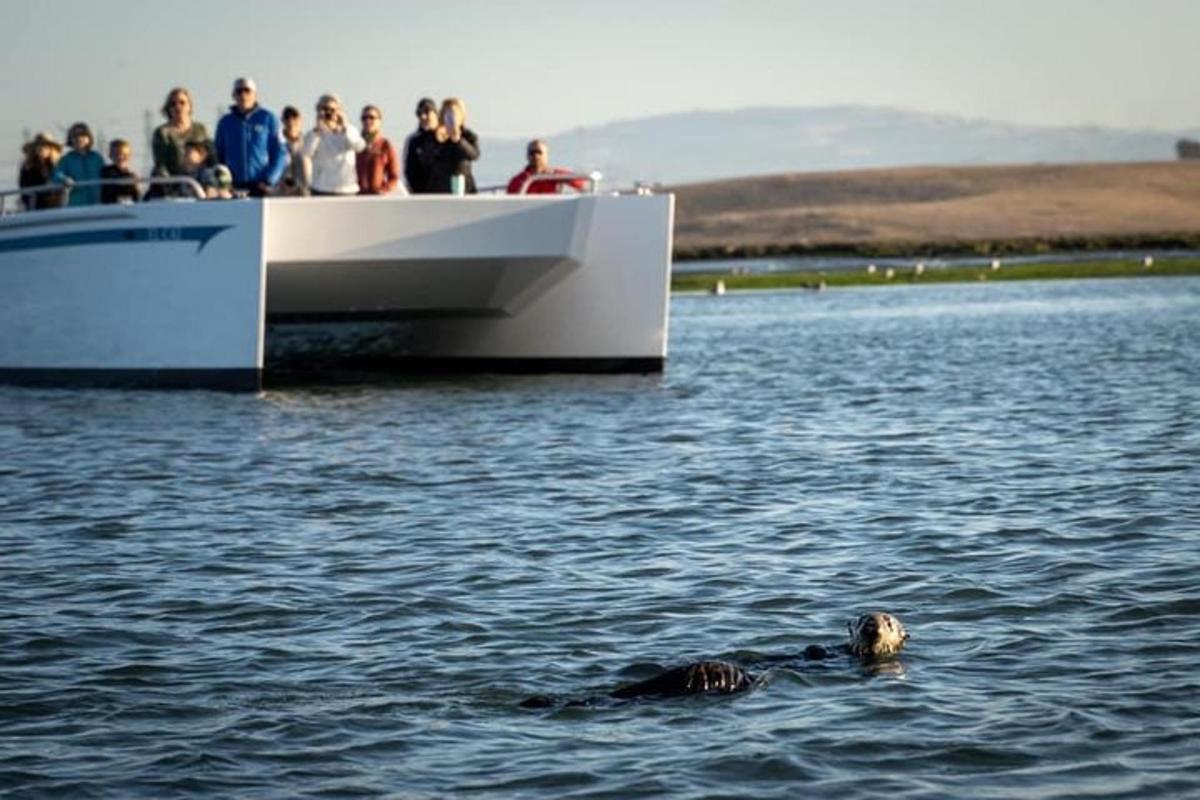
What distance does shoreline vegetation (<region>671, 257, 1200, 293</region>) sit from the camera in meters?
66.4

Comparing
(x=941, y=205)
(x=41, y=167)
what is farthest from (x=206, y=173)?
(x=941, y=205)

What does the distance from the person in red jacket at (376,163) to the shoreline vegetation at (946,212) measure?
2727 inches

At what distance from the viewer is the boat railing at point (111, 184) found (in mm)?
20141

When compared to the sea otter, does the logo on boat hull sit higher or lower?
higher

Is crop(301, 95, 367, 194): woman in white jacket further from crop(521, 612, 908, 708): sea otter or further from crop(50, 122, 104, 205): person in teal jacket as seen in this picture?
crop(521, 612, 908, 708): sea otter

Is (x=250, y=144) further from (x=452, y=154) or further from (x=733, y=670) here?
(x=733, y=670)

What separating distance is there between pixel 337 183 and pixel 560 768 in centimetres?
1432

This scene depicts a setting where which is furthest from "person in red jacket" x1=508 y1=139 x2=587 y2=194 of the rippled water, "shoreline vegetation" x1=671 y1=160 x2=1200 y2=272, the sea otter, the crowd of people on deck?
"shoreline vegetation" x1=671 y1=160 x2=1200 y2=272

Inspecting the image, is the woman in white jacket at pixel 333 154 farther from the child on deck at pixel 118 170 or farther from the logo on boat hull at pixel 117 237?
the child on deck at pixel 118 170

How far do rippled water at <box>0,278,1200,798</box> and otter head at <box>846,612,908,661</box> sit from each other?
108 mm

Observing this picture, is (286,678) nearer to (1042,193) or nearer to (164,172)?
(164,172)

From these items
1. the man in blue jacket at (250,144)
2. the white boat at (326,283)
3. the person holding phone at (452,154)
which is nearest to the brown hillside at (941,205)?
the white boat at (326,283)

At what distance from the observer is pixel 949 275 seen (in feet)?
230

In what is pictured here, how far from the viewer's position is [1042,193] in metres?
133
